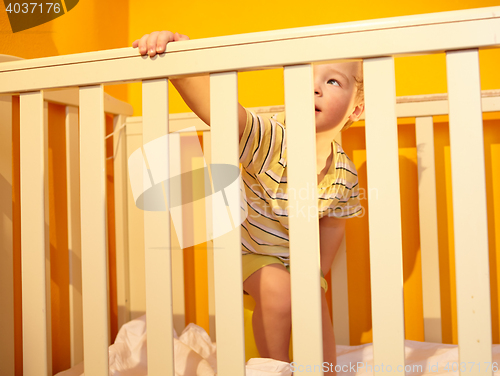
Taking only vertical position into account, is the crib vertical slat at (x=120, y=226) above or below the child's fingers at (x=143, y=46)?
below

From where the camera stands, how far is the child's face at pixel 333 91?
0.79m

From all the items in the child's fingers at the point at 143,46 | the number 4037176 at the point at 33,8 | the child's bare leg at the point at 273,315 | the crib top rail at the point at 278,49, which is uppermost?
the number 4037176 at the point at 33,8

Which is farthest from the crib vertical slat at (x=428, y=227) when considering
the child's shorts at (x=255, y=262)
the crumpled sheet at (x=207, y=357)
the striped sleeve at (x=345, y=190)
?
the child's shorts at (x=255, y=262)

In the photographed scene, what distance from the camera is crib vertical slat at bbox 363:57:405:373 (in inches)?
17.6

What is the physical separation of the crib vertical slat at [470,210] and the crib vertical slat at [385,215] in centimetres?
7

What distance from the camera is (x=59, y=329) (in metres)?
0.93

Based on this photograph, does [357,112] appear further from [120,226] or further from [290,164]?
[120,226]

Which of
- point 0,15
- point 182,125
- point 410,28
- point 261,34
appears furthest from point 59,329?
point 410,28

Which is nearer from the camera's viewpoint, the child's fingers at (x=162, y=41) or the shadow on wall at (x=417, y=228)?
the child's fingers at (x=162, y=41)

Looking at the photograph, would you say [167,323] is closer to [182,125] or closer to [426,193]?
[182,125]

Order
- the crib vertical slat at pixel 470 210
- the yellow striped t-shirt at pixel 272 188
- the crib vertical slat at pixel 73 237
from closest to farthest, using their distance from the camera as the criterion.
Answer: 1. the crib vertical slat at pixel 470 210
2. the yellow striped t-shirt at pixel 272 188
3. the crib vertical slat at pixel 73 237

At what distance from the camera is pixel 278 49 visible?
471mm

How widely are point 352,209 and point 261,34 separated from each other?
2.10 feet

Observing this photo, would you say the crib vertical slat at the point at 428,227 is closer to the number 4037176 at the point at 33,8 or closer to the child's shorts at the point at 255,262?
the child's shorts at the point at 255,262
